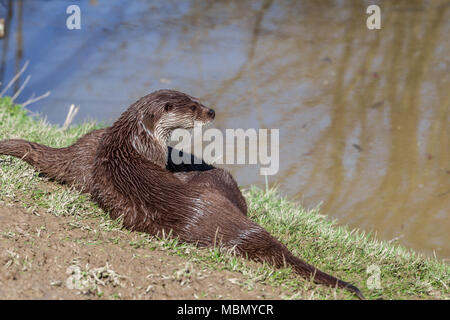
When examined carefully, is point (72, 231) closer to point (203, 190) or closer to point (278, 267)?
point (203, 190)

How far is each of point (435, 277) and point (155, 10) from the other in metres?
6.65

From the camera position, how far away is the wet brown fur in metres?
3.42

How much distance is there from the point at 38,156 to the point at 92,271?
1402 mm

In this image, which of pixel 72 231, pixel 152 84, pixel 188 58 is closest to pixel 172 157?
pixel 72 231

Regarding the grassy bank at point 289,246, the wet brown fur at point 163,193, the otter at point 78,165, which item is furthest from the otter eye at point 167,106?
the grassy bank at point 289,246

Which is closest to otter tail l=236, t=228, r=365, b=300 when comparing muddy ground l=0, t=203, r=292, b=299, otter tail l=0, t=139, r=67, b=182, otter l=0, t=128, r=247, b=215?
muddy ground l=0, t=203, r=292, b=299

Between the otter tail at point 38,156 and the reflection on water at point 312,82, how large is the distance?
79.0 inches

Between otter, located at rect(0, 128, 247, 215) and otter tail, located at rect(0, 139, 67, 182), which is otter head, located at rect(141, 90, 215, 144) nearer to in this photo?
otter, located at rect(0, 128, 247, 215)

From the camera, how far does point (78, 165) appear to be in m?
4.01

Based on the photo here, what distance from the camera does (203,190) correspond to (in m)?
3.54

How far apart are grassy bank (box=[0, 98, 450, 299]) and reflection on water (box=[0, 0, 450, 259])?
105 centimetres

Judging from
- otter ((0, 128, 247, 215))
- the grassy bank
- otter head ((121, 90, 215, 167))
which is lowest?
the grassy bank

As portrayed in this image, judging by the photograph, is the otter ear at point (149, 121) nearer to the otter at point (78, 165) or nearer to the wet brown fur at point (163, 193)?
the wet brown fur at point (163, 193)

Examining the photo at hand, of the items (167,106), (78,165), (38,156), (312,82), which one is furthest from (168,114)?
(312,82)
